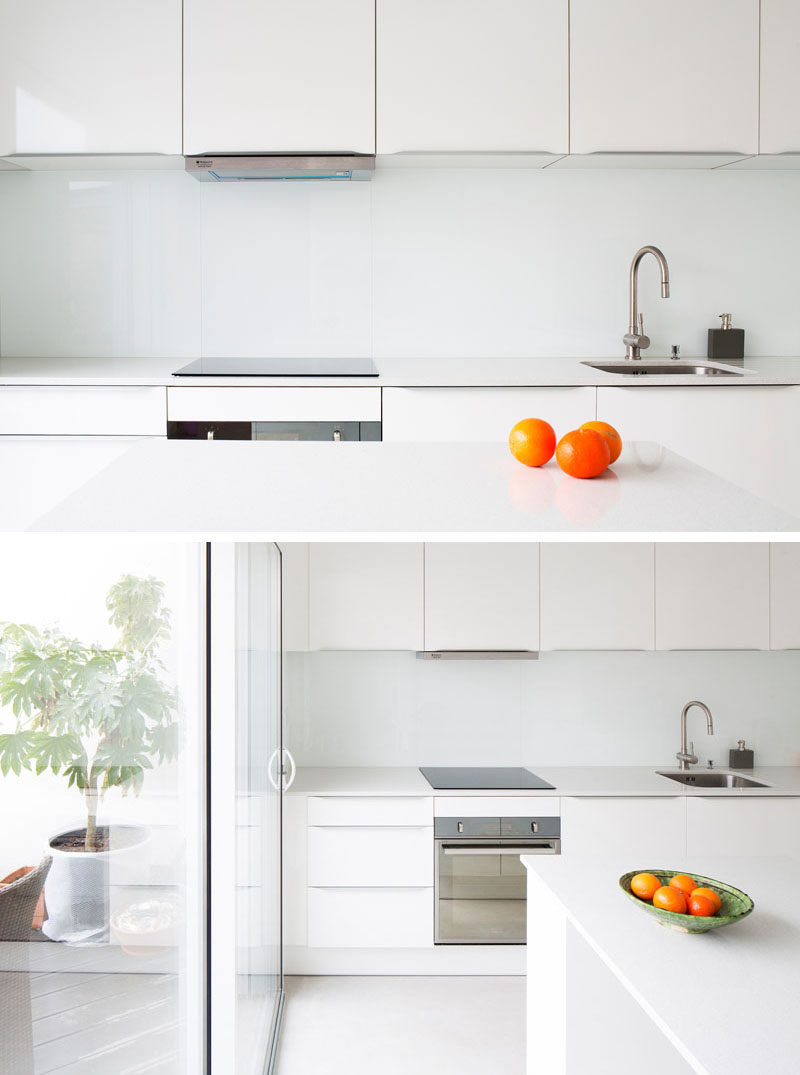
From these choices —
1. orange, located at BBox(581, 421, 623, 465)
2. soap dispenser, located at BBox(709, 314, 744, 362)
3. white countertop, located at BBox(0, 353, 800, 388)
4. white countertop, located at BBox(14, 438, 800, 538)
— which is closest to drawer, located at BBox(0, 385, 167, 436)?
white countertop, located at BBox(0, 353, 800, 388)

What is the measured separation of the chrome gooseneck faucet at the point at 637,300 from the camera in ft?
12.6

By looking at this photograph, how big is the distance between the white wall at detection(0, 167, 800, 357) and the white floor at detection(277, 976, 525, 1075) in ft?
7.48

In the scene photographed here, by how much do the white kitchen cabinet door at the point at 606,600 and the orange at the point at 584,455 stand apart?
193 centimetres

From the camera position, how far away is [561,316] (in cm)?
414

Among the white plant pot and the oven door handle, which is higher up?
the white plant pot

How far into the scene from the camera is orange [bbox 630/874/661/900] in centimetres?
193

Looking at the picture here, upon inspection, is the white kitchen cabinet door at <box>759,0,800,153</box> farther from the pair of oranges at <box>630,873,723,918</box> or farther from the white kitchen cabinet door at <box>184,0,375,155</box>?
the pair of oranges at <box>630,873,723,918</box>

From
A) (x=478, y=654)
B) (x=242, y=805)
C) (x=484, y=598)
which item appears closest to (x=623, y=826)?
(x=478, y=654)

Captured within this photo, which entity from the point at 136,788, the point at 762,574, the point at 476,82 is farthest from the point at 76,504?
the point at 762,574

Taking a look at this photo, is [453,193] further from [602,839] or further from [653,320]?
[602,839]

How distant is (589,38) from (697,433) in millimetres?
1358

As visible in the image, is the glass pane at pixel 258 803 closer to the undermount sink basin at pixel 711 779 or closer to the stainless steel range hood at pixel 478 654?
the stainless steel range hood at pixel 478 654

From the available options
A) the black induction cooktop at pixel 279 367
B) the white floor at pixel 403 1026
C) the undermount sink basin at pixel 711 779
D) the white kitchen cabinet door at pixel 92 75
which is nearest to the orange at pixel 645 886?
the white floor at pixel 403 1026

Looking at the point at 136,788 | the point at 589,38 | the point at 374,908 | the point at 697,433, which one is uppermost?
the point at 589,38
